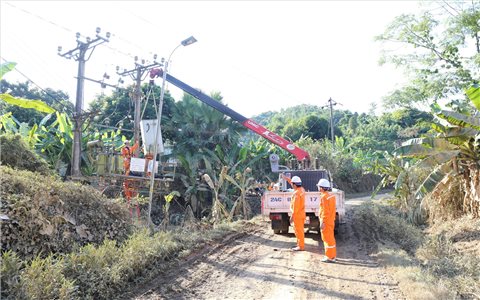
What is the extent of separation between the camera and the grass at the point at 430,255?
567 cm

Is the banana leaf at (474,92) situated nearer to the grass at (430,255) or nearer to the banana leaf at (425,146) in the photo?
the banana leaf at (425,146)

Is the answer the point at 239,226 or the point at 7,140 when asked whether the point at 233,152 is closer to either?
the point at 239,226

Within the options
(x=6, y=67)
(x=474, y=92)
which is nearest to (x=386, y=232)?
(x=474, y=92)

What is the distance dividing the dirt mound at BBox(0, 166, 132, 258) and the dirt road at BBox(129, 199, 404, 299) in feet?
6.57

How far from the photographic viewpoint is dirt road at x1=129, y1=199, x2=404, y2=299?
19.3 ft

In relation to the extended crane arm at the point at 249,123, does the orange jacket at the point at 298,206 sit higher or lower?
lower

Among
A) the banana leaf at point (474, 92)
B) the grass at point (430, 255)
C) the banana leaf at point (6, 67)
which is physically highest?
the banana leaf at point (474, 92)

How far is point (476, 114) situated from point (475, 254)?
425cm

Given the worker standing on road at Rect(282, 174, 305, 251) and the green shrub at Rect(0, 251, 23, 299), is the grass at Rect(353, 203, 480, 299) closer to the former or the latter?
the worker standing on road at Rect(282, 174, 305, 251)

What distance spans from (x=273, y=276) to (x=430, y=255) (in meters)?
3.45

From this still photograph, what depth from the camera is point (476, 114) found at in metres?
10.4

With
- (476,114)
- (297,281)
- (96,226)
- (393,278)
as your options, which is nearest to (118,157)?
(96,226)

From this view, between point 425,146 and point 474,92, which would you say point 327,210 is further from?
point 425,146

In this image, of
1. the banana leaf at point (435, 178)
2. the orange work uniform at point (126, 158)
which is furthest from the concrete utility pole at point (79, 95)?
the banana leaf at point (435, 178)
